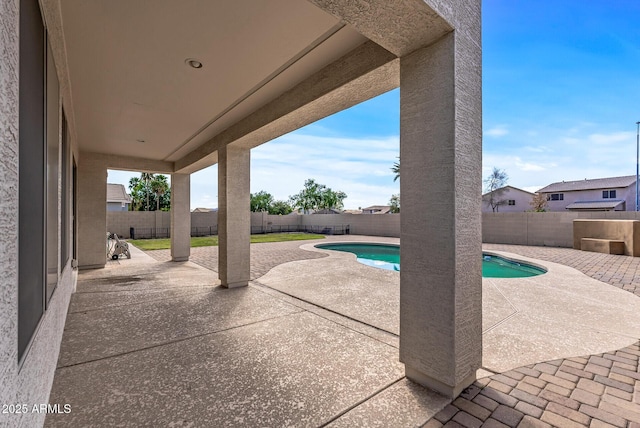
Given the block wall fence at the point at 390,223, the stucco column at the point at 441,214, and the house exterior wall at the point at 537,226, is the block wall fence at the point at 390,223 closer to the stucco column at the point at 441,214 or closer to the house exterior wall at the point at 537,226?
the house exterior wall at the point at 537,226

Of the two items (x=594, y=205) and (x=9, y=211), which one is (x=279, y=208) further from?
(x=9, y=211)

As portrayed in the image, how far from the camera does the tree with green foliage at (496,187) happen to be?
106 ft

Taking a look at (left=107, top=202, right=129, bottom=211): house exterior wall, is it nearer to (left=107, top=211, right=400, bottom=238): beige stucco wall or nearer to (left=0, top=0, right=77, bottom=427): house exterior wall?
(left=107, top=211, right=400, bottom=238): beige stucco wall

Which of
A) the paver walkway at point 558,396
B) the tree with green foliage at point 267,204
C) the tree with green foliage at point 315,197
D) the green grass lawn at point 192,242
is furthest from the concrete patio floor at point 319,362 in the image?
the tree with green foliage at point 315,197

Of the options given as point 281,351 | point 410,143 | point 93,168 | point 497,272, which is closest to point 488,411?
point 281,351

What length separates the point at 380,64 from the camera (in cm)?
277

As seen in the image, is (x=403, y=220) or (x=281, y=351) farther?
(x=281, y=351)

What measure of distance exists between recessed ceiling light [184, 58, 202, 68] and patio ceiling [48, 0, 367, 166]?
6 cm

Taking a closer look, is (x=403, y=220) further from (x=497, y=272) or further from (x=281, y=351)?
(x=497, y=272)

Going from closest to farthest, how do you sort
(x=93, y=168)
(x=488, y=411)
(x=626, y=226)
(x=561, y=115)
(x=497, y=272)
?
(x=488, y=411) → (x=93, y=168) → (x=497, y=272) → (x=626, y=226) → (x=561, y=115)

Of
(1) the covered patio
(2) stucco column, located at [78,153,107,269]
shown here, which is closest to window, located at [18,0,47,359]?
(1) the covered patio

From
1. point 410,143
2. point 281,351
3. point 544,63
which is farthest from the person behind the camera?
point 544,63

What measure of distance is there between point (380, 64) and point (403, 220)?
5.07ft

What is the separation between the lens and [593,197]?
91.2 feet
